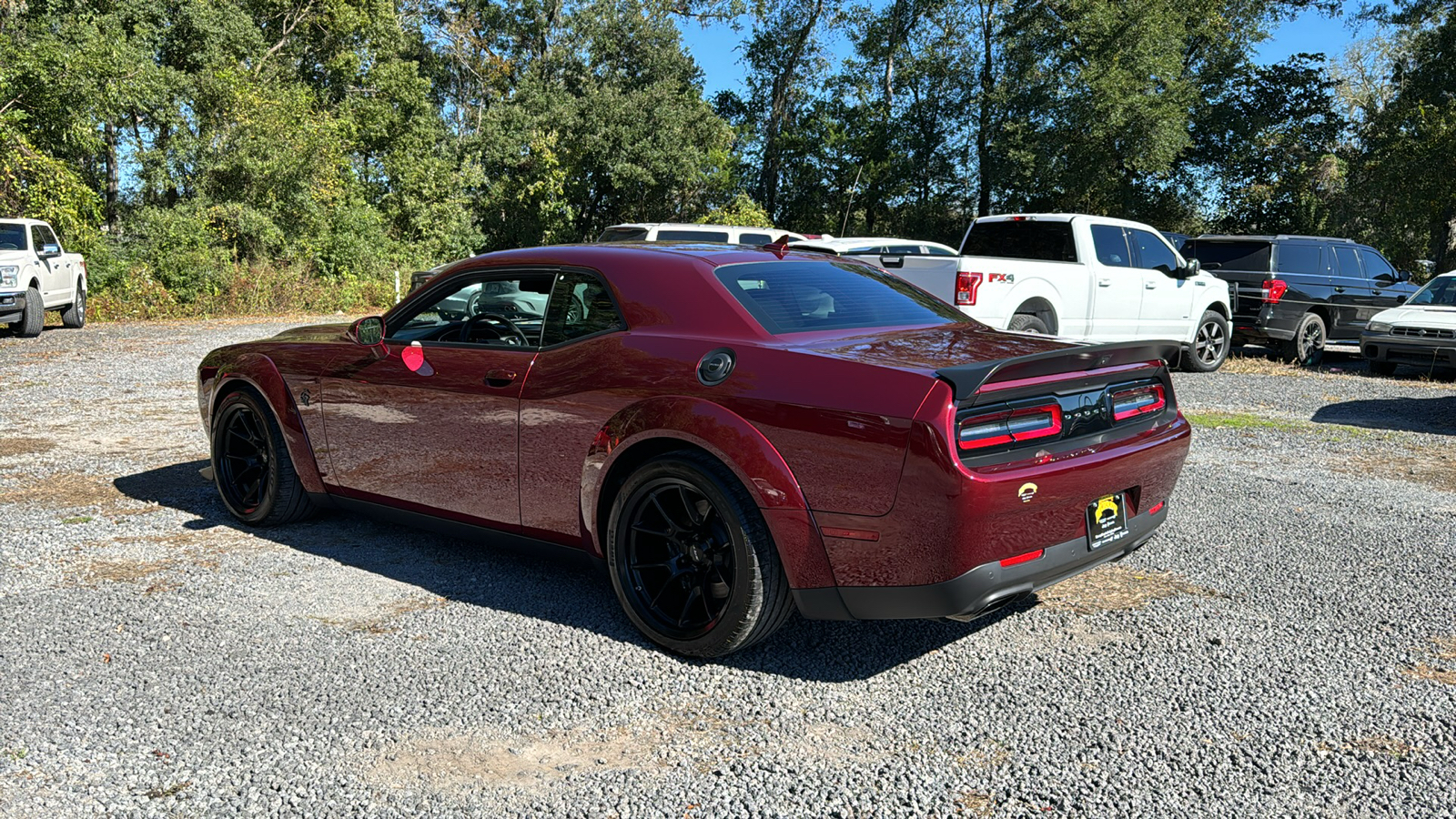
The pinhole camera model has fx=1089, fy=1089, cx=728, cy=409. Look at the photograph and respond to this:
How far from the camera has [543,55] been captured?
43.0m

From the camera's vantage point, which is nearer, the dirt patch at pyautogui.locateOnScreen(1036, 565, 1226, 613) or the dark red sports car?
the dark red sports car

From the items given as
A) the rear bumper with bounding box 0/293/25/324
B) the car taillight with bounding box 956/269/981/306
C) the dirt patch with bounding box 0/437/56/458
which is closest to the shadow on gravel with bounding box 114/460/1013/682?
the dirt patch with bounding box 0/437/56/458

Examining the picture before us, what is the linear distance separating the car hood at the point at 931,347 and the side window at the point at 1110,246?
857cm

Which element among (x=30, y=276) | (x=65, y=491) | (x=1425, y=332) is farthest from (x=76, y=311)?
(x=1425, y=332)

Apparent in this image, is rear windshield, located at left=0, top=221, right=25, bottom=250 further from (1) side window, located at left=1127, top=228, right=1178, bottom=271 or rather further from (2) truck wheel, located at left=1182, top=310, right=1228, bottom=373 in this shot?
(2) truck wheel, located at left=1182, top=310, right=1228, bottom=373

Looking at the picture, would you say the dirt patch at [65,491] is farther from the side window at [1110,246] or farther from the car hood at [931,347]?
the side window at [1110,246]

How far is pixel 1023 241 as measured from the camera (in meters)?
12.2

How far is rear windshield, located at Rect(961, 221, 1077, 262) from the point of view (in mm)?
12023

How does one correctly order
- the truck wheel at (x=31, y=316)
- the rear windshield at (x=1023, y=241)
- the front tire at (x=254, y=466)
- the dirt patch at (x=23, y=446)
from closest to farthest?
the front tire at (x=254, y=466)
the dirt patch at (x=23, y=446)
the rear windshield at (x=1023, y=241)
the truck wheel at (x=31, y=316)

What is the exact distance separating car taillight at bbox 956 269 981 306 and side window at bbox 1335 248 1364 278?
8.72 metres

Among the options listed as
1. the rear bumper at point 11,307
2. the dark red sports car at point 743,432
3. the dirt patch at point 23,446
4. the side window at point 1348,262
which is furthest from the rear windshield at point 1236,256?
the rear bumper at point 11,307

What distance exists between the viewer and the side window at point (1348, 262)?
16156mm

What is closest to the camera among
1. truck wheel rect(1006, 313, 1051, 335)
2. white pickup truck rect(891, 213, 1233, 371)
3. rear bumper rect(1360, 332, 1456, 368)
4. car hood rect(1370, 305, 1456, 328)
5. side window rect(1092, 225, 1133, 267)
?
white pickup truck rect(891, 213, 1233, 371)

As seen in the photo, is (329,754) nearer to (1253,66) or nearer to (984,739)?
(984,739)
